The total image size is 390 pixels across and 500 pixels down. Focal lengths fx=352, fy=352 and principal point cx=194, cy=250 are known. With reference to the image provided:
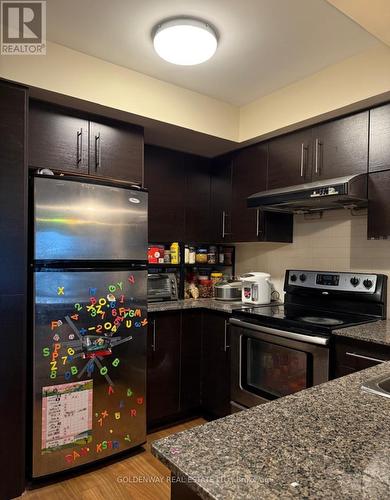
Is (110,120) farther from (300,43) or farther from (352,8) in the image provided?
(352,8)

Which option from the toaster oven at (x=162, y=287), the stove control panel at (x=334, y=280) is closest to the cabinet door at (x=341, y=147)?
the stove control panel at (x=334, y=280)

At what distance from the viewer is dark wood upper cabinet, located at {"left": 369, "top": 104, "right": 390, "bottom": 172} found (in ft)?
6.48

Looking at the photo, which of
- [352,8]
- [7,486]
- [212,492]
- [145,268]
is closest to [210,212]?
[145,268]

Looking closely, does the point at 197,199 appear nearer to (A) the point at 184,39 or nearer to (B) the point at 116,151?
(B) the point at 116,151

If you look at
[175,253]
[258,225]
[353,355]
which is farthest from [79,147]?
[353,355]

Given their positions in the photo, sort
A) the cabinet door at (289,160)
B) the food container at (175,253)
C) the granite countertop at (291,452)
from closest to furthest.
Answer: the granite countertop at (291,452), the cabinet door at (289,160), the food container at (175,253)

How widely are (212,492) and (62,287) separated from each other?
154 centimetres

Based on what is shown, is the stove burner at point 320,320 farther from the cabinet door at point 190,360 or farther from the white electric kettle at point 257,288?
the cabinet door at point 190,360

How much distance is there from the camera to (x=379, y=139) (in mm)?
2008

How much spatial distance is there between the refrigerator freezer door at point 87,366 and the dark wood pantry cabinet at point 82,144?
0.67 m

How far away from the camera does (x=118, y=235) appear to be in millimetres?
2117

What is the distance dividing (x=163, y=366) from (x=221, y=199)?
4.80ft

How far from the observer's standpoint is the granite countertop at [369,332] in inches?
65.2

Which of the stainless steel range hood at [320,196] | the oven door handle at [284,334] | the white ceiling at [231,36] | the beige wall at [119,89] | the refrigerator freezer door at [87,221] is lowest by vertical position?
the oven door handle at [284,334]
